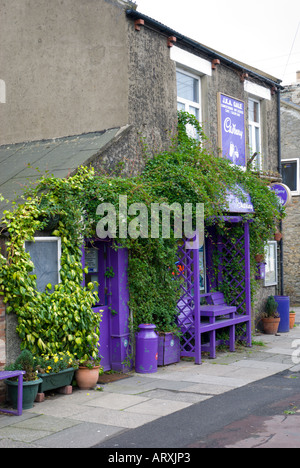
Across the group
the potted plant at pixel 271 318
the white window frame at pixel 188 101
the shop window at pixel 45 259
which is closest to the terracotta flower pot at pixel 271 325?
the potted plant at pixel 271 318

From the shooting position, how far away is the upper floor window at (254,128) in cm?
1453

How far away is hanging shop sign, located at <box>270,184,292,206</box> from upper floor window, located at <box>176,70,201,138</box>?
309 cm

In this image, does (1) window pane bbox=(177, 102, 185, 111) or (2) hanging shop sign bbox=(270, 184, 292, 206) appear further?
(2) hanging shop sign bbox=(270, 184, 292, 206)

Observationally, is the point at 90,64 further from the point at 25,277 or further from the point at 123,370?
the point at 123,370

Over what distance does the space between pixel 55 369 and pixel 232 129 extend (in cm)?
757

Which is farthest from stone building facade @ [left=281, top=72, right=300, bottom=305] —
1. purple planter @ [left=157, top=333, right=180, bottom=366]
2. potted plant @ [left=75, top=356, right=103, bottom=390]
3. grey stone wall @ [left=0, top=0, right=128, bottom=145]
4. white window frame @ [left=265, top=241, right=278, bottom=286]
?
potted plant @ [left=75, top=356, right=103, bottom=390]

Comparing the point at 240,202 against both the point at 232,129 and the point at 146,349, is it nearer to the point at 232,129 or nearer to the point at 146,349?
the point at 232,129

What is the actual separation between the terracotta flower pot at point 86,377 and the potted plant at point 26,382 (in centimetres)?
101

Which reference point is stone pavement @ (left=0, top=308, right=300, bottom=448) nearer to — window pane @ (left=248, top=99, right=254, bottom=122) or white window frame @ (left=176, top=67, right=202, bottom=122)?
white window frame @ (left=176, top=67, right=202, bottom=122)

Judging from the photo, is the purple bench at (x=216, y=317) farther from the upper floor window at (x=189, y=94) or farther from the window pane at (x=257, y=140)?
the window pane at (x=257, y=140)

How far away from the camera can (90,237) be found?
30.4ft

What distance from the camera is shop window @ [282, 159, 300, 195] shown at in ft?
68.5

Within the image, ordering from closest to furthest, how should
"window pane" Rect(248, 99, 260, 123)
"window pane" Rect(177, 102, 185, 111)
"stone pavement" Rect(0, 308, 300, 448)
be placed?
1. "stone pavement" Rect(0, 308, 300, 448)
2. "window pane" Rect(177, 102, 185, 111)
3. "window pane" Rect(248, 99, 260, 123)

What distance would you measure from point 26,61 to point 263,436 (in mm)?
8680
